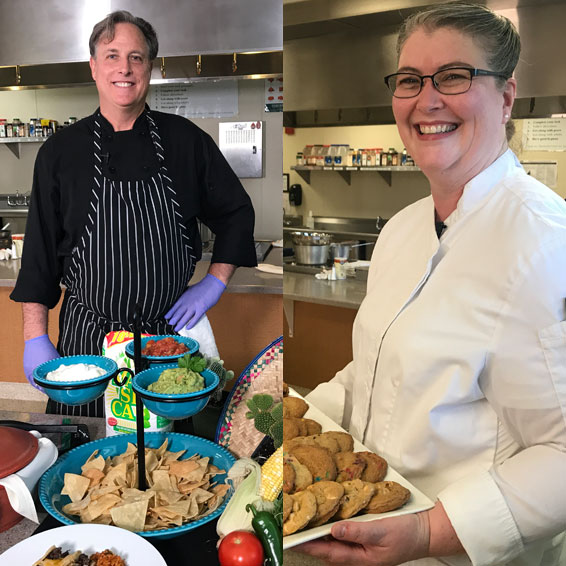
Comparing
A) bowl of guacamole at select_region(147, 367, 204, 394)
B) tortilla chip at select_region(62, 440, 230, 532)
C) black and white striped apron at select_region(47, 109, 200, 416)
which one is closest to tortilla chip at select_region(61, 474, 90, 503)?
tortilla chip at select_region(62, 440, 230, 532)

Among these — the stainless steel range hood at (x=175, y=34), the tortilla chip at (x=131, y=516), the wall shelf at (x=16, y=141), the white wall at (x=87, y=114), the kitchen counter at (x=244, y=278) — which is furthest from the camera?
the wall shelf at (x=16, y=141)

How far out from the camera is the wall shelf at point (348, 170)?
10 centimetres

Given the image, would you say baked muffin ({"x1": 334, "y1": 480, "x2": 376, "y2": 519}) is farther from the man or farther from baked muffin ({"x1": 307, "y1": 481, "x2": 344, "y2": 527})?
the man

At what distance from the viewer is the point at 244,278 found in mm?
1574

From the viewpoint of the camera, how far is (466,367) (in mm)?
98

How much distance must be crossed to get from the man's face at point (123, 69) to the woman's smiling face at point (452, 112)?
3.70ft

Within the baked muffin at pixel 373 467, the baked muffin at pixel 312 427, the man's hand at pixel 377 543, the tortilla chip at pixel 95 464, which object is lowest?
the tortilla chip at pixel 95 464

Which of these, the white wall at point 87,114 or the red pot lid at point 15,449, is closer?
the red pot lid at point 15,449

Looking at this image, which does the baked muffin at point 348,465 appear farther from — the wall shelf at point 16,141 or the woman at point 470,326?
the wall shelf at point 16,141

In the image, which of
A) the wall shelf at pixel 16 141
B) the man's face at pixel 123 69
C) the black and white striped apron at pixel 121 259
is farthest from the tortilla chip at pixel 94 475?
the wall shelf at pixel 16 141

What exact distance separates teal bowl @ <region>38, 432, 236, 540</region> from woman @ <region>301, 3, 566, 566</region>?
48cm

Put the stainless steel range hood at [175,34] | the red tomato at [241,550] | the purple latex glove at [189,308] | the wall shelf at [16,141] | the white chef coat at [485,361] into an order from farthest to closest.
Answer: the wall shelf at [16,141], the stainless steel range hood at [175,34], the purple latex glove at [189,308], the red tomato at [241,550], the white chef coat at [485,361]

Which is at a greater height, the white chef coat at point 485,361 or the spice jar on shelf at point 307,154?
the spice jar on shelf at point 307,154

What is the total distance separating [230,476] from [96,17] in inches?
78.4
